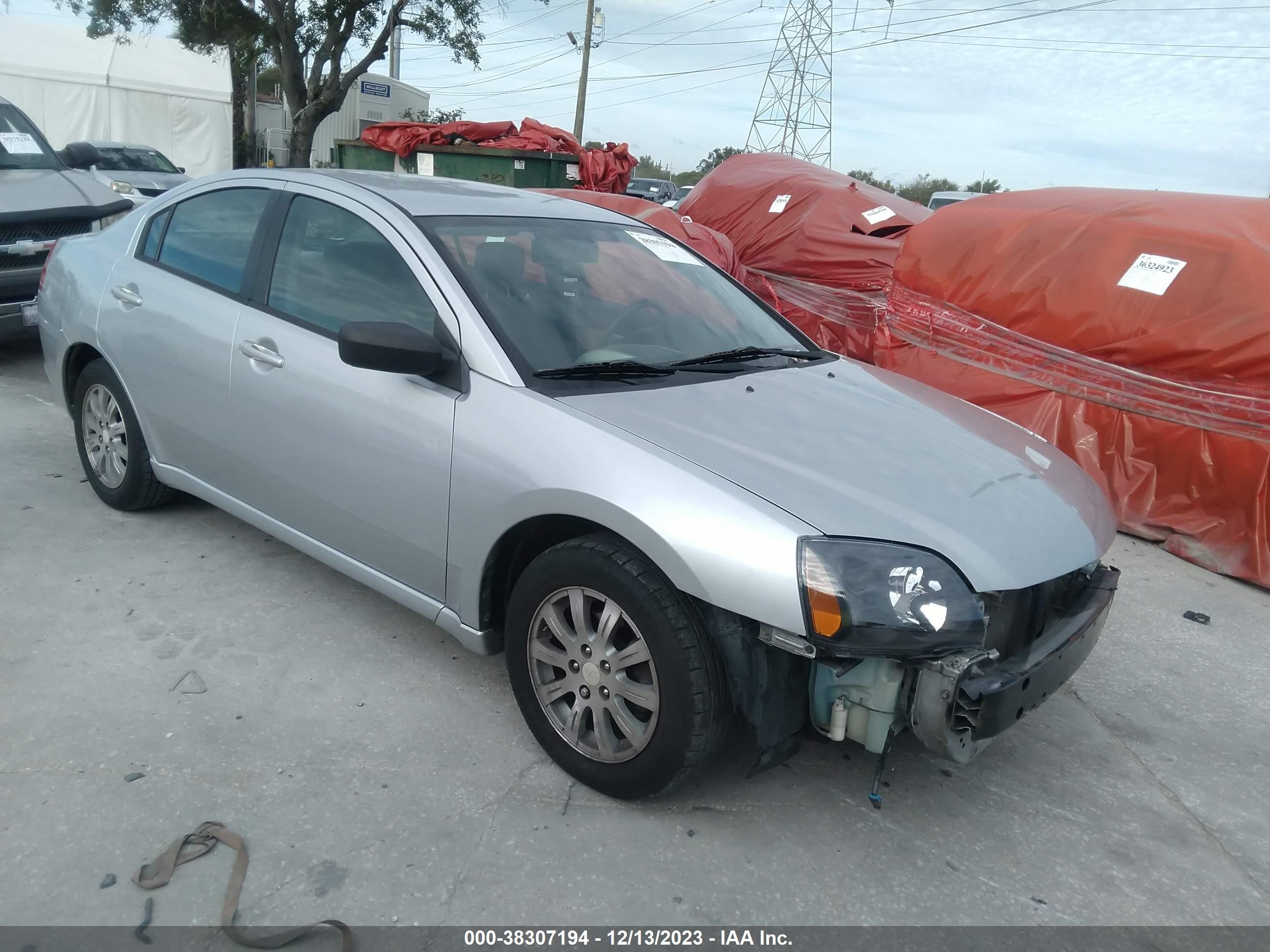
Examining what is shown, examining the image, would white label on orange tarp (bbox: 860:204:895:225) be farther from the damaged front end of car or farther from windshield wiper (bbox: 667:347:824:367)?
the damaged front end of car

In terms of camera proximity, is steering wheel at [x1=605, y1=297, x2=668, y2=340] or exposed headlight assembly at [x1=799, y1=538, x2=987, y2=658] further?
steering wheel at [x1=605, y1=297, x2=668, y2=340]

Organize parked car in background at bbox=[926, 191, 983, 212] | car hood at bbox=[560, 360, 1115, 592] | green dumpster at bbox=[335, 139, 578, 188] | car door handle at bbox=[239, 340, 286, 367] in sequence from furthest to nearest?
parked car in background at bbox=[926, 191, 983, 212] < green dumpster at bbox=[335, 139, 578, 188] < car door handle at bbox=[239, 340, 286, 367] < car hood at bbox=[560, 360, 1115, 592]

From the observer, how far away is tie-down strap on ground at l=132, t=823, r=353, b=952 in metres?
2.19

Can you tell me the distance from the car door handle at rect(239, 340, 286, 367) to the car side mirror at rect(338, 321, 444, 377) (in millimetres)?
612

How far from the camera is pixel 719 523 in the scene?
237 cm

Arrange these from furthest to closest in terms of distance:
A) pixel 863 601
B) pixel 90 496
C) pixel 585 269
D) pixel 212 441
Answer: pixel 90 496 → pixel 212 441 → pixel 585 269 → pixel 863 601

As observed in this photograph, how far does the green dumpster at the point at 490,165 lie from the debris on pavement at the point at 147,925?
1076 cm

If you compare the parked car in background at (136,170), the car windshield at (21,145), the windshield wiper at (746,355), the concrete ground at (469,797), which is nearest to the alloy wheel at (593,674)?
the concrete ground at (469,797)

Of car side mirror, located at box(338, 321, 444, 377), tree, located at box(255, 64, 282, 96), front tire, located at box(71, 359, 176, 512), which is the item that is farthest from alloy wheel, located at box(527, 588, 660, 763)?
tree, located at box(255, 64, 282, 96)

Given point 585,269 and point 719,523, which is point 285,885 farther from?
point 585,269

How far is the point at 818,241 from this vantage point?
→ 7.84 meters

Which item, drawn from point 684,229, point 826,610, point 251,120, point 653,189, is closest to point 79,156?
point 684,229
